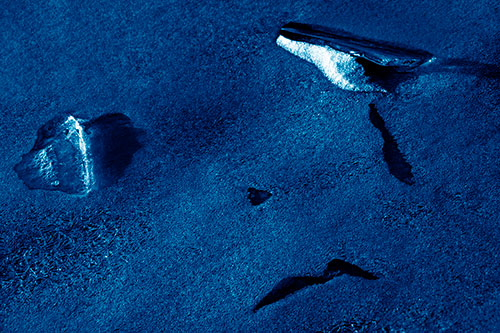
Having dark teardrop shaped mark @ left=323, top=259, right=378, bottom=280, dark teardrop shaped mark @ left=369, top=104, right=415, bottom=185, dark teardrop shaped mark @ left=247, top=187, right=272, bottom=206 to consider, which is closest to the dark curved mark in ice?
dark teardrop shaped mark @ left=247, top=187, right=272, bottom=206

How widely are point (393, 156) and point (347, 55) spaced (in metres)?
0.86

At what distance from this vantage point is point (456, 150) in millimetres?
2803

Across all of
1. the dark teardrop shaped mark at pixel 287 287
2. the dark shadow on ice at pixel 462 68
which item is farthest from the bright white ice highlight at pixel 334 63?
the dark teardrop shaped mark at pixel 287 287

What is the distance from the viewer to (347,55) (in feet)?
10.3

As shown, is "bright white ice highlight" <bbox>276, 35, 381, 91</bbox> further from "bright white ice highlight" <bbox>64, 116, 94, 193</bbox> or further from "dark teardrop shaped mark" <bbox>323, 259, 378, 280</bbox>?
"bright white ice highlight" <bbox>64, 116, 94, 193</bbox>

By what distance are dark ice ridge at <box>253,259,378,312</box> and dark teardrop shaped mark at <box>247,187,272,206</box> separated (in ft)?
1.71

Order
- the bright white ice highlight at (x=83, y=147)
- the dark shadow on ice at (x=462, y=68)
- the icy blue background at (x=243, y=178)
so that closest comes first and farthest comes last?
the icy blue background at (x=243, y=178)
the bright white ice highlight at (x=83, y=147)
the dark shadow on ice at (x=462, y=68)

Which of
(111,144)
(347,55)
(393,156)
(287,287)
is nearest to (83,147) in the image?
(111,144)

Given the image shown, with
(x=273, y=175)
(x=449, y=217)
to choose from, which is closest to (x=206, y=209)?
(x=273, y=175)

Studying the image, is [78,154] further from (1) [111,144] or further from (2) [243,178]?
(2) [243,178]

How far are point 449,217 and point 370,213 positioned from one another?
49 centimetres

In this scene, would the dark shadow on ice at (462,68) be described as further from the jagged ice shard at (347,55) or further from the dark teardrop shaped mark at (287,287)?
the dark teardrop shaped mark at (287,287)

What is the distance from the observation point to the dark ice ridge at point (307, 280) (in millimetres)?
2547

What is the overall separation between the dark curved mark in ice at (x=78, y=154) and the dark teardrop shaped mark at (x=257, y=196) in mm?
878
